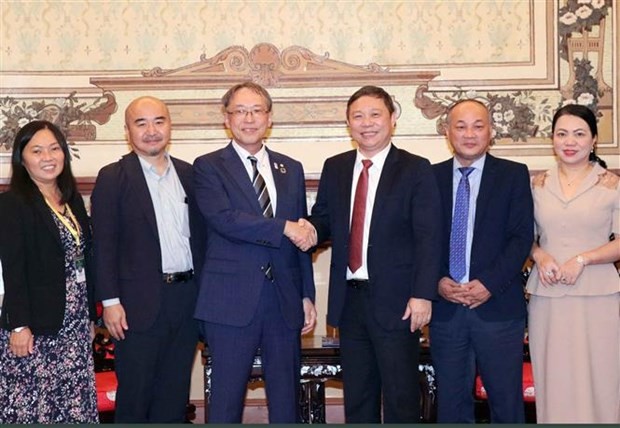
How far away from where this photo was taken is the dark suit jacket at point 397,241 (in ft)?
12.0

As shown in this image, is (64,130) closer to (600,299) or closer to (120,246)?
(120,246)

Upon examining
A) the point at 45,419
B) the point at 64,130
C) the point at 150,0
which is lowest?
the point at 45,419

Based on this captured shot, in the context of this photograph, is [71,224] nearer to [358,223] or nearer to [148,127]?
[148,127]

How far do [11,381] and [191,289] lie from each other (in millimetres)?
772

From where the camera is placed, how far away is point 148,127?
154 inches

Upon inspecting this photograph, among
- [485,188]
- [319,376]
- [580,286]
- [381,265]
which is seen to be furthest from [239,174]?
[580,286]

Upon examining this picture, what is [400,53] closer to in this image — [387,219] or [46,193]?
[387,219]

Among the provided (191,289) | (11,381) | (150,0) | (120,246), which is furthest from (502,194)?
(150,0)

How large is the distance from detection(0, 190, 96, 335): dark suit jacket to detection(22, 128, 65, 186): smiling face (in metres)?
0.10

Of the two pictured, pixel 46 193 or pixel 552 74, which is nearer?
pixel 46 193

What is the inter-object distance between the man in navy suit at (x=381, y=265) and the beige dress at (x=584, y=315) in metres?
0.57

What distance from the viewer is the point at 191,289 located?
389 cm

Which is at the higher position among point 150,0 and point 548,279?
point 150,0

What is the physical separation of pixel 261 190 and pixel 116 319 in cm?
76
